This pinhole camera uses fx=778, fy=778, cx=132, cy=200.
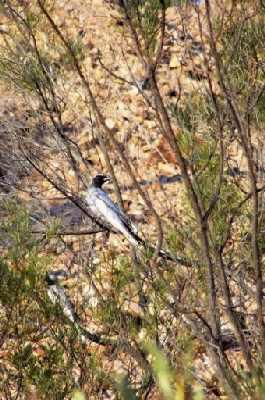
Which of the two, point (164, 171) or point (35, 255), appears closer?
point (35, 255)

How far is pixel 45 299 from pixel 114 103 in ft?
16.3

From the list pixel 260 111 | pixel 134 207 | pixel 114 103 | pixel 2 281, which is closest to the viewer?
pixel 2 281

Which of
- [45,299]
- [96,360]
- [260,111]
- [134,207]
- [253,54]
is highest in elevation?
[134,207]

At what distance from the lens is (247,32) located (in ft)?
12.4

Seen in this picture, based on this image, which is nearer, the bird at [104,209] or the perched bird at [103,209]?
the bird at [104,209]

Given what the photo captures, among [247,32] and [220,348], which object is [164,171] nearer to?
[247,32]

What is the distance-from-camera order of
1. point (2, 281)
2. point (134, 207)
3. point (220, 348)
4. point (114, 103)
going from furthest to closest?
point (114, 103), point (134, 207), point (2, 281), point (220, 348)

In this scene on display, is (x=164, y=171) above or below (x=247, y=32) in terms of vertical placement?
above

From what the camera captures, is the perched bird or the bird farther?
the perched bird

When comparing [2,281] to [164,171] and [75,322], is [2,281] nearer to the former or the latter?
[75,322]

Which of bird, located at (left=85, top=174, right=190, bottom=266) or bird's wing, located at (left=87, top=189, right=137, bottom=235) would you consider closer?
bird, located at (left=85, top=174, right=190, bottom=266)

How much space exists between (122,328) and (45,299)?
14.5 inches

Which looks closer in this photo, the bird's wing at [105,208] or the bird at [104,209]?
the bird at [104,209]

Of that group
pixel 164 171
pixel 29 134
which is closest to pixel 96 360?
pixel 29 134
